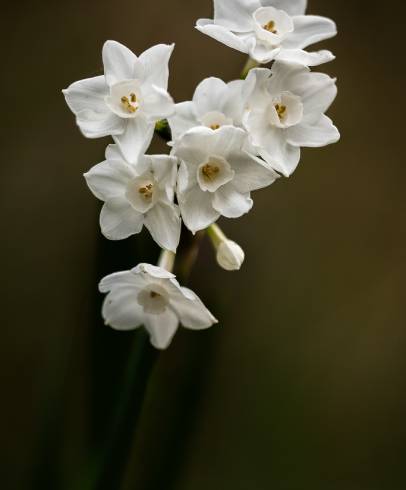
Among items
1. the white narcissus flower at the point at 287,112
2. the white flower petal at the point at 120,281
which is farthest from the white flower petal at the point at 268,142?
the white flower petal at the point at 120,281

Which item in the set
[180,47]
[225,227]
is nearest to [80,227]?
[225,227]

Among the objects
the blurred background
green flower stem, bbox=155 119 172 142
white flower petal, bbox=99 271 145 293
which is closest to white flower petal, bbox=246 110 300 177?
green flower stem, bbox=155 119 172 142

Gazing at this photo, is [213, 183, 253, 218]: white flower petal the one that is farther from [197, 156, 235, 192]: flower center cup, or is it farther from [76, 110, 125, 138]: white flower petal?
[76, 110, 125, 138]: white flower petal

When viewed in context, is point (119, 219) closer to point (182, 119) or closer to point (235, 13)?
point (182, 119)

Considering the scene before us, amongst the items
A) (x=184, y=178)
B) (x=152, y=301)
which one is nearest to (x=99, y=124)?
(x=184, y=178)

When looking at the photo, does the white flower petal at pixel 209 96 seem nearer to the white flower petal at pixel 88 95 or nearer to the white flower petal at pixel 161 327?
the white flower petal at pixel 88 95

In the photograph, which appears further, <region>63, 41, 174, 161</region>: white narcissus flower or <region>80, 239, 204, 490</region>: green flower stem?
<region>80, 239, 204, 490</region>: green flower stem

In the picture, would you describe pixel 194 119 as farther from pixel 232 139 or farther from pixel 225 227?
pixel 225 227
